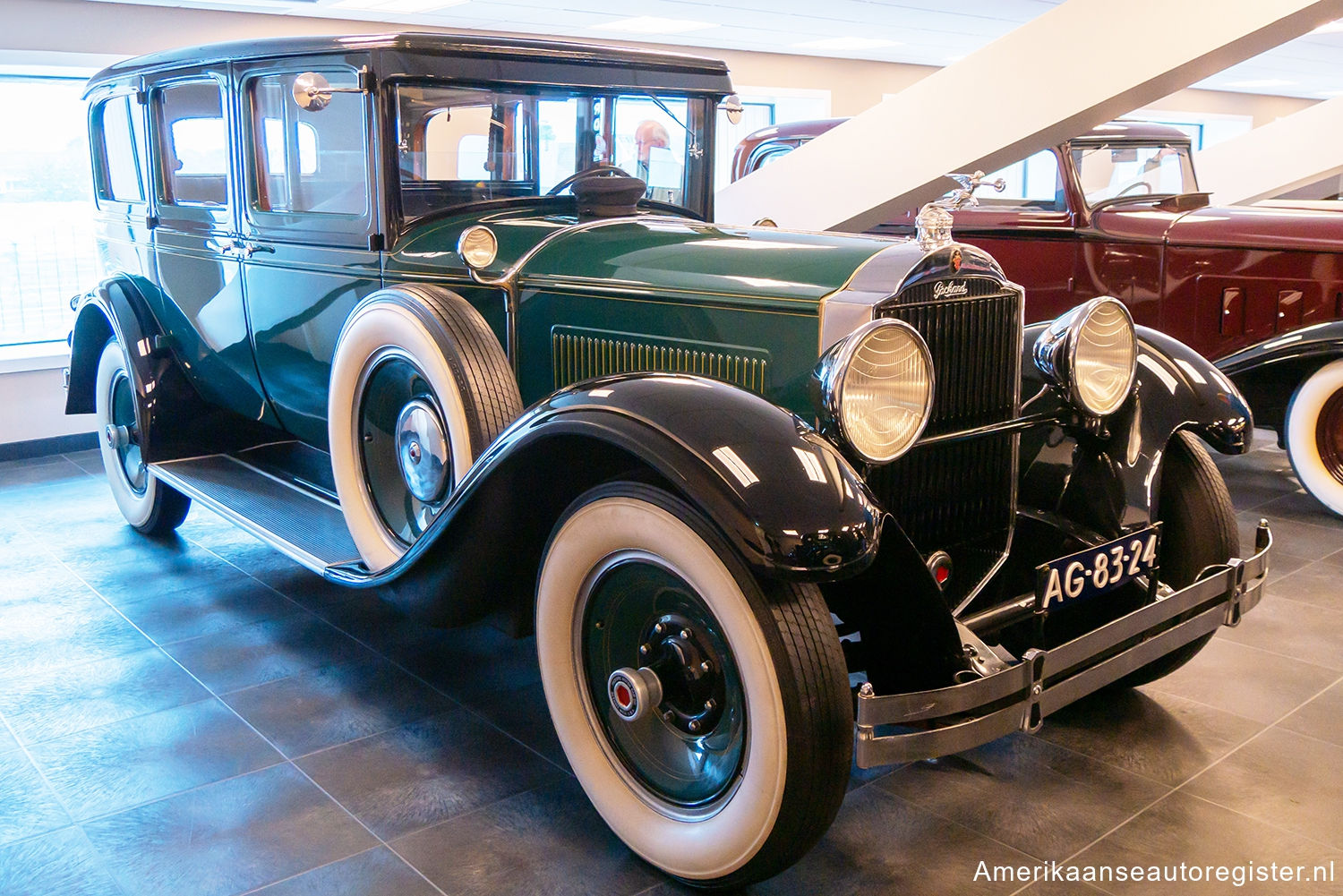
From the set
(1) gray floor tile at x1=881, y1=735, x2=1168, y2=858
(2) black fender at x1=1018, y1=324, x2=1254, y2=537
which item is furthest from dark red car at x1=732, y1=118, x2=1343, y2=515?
(1) gray floor tile at x1=881, y1=735, x2=1168, y2=858

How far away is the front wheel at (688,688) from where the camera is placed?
1942 millimetres

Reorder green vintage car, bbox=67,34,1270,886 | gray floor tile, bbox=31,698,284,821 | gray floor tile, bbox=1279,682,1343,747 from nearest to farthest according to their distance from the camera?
green vintage car, bbox=67,34,1270,886, gray floor tile, bbox=31,698,284,821, gray floor tile, bbox=1279,682,1343,747

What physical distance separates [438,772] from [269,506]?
1342mm

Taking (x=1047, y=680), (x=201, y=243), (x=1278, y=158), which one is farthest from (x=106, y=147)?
(x=1278, y=158)

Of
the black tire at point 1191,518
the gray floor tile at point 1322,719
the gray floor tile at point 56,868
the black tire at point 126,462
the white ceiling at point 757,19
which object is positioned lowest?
the gray floor tile at point 56,868

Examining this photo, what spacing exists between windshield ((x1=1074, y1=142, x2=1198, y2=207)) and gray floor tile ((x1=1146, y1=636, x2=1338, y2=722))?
3.28 meters

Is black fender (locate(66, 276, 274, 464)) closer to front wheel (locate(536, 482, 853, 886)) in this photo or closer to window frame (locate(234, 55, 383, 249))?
window frame (locate(234, 55, 383, 249))

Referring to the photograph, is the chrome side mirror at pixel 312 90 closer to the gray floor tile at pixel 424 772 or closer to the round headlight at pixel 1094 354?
the gray floor tile at pixel 424 772

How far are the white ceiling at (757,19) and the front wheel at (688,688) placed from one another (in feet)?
20.3

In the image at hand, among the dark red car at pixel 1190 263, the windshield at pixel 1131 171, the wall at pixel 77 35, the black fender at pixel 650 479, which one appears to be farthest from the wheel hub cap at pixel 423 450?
the windshield at pixel 1131 171

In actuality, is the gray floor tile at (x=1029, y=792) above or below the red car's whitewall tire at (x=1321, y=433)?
below

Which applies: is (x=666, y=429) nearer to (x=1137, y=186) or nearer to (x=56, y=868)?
(x=56, y=868)

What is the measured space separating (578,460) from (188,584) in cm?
227

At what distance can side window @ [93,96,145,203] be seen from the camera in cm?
432
